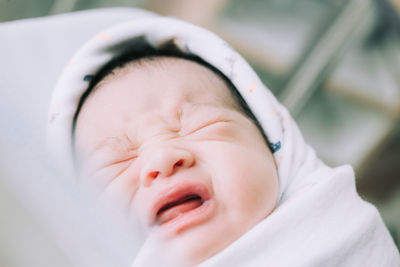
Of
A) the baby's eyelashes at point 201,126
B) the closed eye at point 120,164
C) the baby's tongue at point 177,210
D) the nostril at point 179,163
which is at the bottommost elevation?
the baby's tongue at point 177,210

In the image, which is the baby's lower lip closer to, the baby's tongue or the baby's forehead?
the baby's tongue

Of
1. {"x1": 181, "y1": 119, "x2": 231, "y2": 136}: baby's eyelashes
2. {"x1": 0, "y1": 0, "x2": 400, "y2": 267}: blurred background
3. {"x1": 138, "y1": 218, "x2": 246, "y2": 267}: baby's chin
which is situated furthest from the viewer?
{"x1": 0, "y1": 0, "x2": 400, "y2": 267}: blurred background

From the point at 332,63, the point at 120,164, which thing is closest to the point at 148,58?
the point at 120,164

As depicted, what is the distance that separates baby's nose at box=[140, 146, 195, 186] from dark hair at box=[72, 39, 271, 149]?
0.64ft

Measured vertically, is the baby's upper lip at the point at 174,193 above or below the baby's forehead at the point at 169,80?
below

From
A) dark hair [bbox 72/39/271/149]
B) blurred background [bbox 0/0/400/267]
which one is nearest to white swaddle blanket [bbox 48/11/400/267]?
dark hair [bbox 72/39/271/149]

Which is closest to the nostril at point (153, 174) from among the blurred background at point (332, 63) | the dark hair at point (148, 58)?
the dark hair at point (148, 58)

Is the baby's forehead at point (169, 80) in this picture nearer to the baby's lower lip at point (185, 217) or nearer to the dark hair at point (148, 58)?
the dark hair at point (148, 58)

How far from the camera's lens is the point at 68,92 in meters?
0.63

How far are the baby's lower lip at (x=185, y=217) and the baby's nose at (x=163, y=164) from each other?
47 mm

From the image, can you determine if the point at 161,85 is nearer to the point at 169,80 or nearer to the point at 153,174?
the point at 169,80

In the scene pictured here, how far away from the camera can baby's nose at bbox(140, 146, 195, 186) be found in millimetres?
468

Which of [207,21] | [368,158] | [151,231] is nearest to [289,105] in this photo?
[368,158]

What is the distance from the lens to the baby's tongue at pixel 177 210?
47 cm
